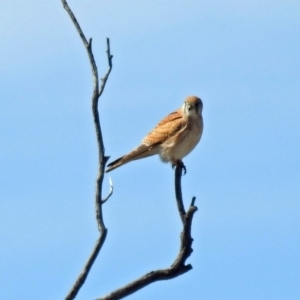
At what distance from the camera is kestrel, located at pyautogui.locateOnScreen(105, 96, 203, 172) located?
40.7ft

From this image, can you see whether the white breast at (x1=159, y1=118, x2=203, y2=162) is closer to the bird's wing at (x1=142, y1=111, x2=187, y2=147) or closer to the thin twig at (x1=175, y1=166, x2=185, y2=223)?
the bird's wing at (x1=142, y1=111, x2=187, y2=147)

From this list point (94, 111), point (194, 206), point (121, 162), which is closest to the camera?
point (94, 111)

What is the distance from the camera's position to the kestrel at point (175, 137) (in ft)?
40.7

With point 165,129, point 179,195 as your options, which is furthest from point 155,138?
point 179,195

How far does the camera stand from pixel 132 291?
18.9 ft

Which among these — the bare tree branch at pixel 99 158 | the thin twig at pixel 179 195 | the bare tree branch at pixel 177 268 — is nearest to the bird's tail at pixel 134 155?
the thin twig at pixel 179 195

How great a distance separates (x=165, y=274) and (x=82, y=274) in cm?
68

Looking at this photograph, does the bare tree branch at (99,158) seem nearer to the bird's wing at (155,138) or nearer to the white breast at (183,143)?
the white breast at (183,143)

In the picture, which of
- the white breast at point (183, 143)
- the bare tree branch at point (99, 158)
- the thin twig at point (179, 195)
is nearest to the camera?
the bare tree branch at point (99, 158)

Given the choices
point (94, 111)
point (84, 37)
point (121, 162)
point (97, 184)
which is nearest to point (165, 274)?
point (97, 184)

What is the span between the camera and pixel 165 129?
12875mm

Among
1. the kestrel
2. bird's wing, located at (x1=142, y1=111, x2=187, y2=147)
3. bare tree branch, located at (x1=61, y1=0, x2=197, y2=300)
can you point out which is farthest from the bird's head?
bare tree branch, located at (x1=61, y1=0, x2=197, y2=300)

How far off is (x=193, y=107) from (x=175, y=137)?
596mm

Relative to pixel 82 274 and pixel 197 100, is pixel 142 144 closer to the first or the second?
pixel 197 100
